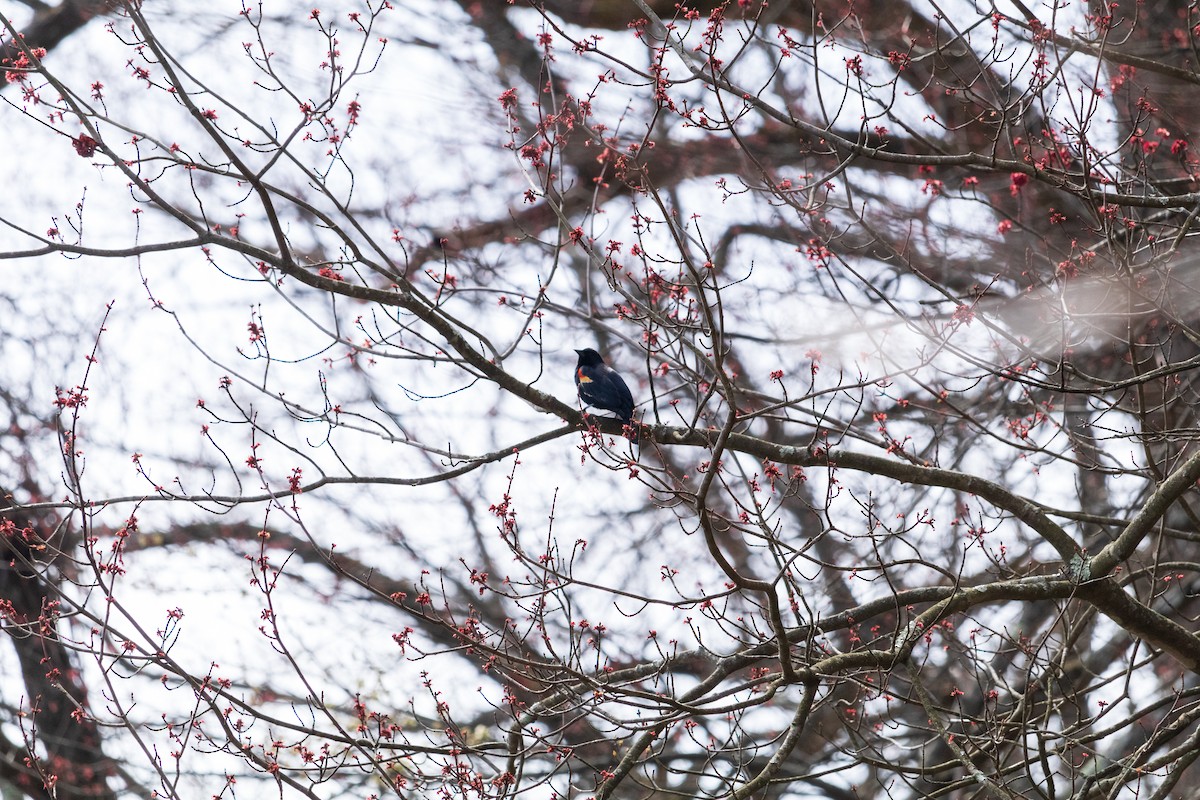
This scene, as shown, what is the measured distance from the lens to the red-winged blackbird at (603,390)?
20.5 ft

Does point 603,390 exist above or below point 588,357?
below

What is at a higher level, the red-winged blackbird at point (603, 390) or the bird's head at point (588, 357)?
the bird's head at point (588, 357)

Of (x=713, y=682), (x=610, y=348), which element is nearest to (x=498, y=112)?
(x=610, y=348)

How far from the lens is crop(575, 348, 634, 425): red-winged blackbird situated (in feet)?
20.5

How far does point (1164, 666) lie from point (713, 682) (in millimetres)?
5016

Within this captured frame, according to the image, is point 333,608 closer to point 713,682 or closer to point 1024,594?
point 713,682

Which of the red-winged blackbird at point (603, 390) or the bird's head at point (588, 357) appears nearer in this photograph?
the red-winged blackbird at point (603, 390)

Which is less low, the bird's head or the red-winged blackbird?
the bird's head

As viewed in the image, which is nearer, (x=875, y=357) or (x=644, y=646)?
(x=875, y=357)

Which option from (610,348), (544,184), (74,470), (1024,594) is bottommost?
(1024,594)

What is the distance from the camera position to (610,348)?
963cm

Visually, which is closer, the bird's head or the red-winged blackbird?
the red-winged blackbird

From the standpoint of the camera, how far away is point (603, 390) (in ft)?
20.8

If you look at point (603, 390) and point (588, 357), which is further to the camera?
point (588, 357)
